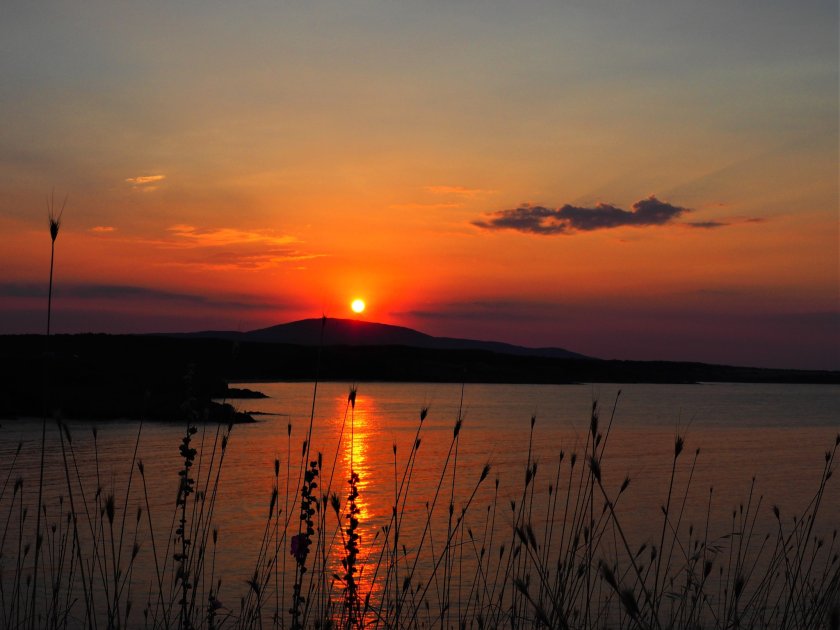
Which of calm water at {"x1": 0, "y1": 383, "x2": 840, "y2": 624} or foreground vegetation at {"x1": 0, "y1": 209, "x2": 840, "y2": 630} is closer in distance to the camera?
foreground vegetation at {"x1": 0, "y1": 209, "x2": 840, "y2": 630}

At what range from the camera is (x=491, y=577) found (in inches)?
495

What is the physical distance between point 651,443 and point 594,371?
10912 centimetres

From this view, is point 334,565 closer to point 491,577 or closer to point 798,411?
point 491,577

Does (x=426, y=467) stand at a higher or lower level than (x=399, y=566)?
lower

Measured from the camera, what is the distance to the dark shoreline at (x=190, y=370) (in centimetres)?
653

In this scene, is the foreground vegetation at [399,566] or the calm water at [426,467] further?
the calm water at [426,467]

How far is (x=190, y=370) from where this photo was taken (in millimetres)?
5258

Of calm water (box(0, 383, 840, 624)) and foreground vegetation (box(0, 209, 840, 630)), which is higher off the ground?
foreground vegetation (box(0, 209, 840, 630))

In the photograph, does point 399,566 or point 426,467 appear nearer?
point 399,566

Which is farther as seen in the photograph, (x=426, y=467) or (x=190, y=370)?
(x=426, y=467)

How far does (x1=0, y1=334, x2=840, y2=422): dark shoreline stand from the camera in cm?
653

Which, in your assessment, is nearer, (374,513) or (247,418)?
(374,513)

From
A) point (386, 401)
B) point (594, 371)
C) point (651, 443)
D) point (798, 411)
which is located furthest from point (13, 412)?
point (594, 371)

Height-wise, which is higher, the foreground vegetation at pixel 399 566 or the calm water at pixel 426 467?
the foreground vegetation at pixel 399 566
